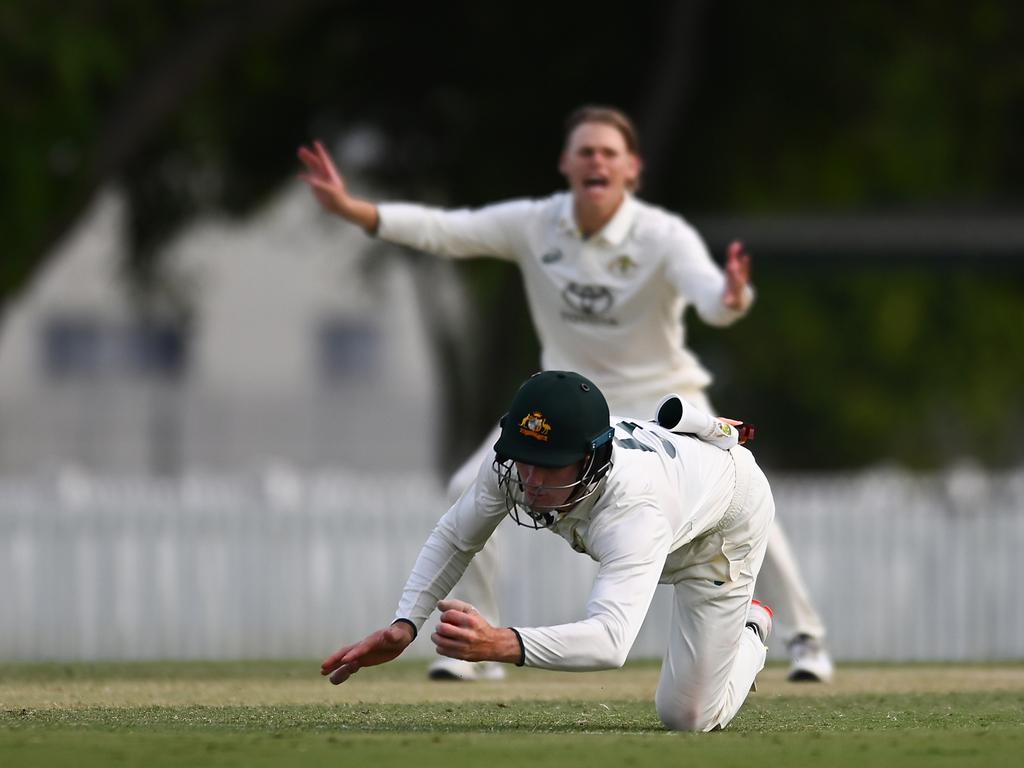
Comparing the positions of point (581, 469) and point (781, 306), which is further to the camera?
point (781, 306)

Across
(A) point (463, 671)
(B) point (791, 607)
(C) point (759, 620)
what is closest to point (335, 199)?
(A) point (463, 671)

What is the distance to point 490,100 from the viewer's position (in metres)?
19.5

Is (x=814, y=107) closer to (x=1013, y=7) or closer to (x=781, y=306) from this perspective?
(x=1013, y=7)

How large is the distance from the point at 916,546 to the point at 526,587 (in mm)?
3114

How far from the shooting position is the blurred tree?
16.9 m

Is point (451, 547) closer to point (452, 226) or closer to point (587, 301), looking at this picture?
point (587, 301)

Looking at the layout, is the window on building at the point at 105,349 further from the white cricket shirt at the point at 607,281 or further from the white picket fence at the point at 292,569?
the white cricket shirt at the point at 607,281

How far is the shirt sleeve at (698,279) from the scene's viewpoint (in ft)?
26.9

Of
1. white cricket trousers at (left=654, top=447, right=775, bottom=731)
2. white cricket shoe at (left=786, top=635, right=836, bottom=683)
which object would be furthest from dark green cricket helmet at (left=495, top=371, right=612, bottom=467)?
white cricket shoe at (left=786, top=635, right=836, bottom=683)

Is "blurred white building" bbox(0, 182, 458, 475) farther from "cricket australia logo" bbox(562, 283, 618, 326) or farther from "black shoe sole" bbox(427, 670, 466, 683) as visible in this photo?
"cricket australia logo" bbox(562, 283, 618, 326)

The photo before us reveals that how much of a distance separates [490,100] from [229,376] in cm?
2355

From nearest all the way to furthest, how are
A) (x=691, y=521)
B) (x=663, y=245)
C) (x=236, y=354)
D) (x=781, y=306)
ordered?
(x=691, y=521), (x=663, y=245), (x=781, y=306), (x=236, y=354)

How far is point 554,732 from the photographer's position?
628cm

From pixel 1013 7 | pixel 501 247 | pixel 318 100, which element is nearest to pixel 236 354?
pixel 318 100
